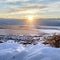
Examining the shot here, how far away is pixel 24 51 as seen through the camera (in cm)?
438

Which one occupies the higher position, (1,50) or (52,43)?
(1,50)

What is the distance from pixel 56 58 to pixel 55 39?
5.50 m

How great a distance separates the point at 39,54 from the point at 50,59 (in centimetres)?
28

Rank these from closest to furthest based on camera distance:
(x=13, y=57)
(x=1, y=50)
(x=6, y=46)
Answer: (x=13, y=57)
(x=1, y=50)
(x=6, y=46)

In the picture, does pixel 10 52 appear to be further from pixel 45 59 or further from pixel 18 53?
pixel 45 59

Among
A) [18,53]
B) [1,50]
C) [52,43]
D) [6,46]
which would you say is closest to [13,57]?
[18,53]

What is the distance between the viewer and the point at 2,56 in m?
4.21

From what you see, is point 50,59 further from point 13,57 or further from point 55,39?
point 55,39

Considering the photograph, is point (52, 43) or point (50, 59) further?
point (52, 43)

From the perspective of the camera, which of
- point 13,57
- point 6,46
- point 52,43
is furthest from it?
point 52,43

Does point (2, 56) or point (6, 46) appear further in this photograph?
point (6, 46)

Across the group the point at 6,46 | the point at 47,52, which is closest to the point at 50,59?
the point at 47,52

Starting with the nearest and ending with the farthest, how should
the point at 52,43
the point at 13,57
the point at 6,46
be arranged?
the point at 13,57 < the point at 6,46 < the point at 52,43

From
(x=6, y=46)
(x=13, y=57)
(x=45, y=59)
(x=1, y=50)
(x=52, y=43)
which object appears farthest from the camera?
(x=52, y=43)
